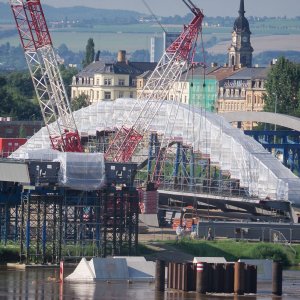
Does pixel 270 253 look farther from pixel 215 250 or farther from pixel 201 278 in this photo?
pixel 201 278

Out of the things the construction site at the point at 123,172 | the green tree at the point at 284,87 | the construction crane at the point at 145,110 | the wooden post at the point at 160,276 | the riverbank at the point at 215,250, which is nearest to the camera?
the wooden post at the point at 160,276

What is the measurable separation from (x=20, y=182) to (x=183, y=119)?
35748 millimetres

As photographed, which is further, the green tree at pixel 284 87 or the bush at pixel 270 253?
the green tree at pixel 284 87

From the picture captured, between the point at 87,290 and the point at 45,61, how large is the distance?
37993 millimetres

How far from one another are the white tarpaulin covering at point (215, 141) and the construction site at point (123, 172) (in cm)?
6

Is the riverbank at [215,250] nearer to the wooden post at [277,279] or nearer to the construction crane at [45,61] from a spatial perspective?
the wooden post at [277,279]

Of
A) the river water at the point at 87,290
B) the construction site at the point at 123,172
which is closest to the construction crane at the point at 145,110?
the construction site at the point at 123,172

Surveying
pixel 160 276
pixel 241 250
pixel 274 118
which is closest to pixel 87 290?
pixel 160 276

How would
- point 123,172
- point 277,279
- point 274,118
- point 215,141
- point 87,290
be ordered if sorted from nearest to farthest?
point 87,290
point 277,279
point 123,172
point 215,141
point 274,118

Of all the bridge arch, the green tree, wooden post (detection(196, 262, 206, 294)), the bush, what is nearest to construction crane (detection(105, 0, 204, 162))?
the bridge arch

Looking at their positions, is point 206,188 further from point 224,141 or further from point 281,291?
point 281,291

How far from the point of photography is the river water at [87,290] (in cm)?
5953

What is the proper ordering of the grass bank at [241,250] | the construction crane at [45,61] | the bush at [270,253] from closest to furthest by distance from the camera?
the bush at [270,253]
the grass bank at [241,250]
the construction crane at [45,61]

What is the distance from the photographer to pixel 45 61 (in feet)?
322
